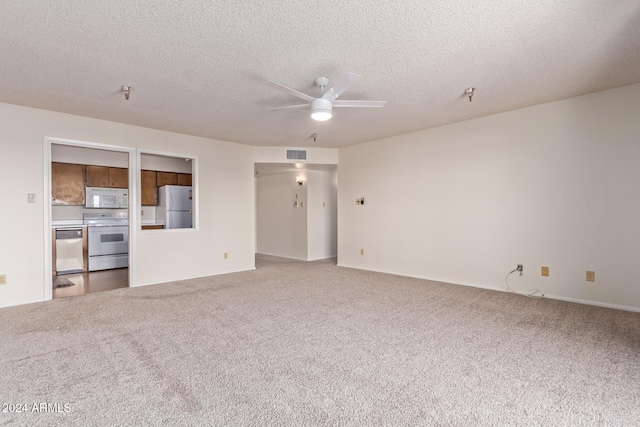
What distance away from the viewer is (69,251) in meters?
5.55

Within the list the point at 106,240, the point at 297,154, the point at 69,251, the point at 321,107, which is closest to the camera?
the point at 321,107

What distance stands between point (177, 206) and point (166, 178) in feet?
2.69

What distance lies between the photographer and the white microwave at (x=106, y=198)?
5.90m

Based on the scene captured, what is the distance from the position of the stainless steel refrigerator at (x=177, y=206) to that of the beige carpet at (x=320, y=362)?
2.46 metres

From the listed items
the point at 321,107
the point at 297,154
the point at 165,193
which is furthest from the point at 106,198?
the point at 321,107

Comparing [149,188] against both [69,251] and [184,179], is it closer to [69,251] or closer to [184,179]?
[184,179]

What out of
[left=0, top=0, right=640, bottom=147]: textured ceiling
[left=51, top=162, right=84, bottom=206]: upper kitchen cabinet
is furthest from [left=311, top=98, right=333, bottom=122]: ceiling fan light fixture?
[left=51, top=162, right=84, bottom=206]: upper kitchen cabinet

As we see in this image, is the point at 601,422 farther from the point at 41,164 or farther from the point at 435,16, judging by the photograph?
the point at 41,164

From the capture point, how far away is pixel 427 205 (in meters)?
5.05

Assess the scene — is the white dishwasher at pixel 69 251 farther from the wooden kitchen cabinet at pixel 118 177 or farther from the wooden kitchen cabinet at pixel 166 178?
the wooden kitchen cabinet at pixel 166 178

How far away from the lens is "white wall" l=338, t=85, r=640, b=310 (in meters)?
3.45

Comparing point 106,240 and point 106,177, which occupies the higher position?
point 106,177

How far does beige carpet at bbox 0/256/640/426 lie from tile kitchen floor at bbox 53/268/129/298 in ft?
2.28

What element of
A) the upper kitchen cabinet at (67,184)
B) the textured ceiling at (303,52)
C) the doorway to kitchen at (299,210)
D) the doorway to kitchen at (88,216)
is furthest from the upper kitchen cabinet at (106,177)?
the doorway to kitchen at (299,210)
